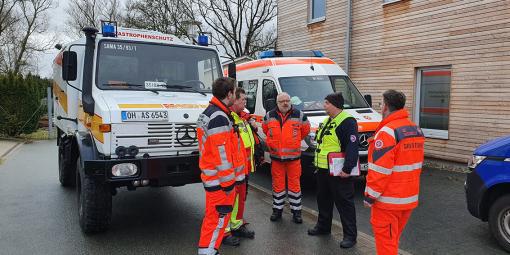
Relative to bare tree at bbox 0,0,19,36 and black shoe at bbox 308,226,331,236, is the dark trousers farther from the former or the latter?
bare tree at bbox 0,0,19,36

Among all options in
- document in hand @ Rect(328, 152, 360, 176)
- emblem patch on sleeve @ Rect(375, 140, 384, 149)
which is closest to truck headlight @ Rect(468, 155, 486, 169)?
document in hand @ Rect(328, 152, 360, 176)

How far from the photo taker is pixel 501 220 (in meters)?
4.56

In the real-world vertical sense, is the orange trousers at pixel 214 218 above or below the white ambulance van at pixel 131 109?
below

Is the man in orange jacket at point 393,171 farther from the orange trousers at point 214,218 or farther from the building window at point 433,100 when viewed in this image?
the building window at point 433,100

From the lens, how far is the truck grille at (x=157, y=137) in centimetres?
473

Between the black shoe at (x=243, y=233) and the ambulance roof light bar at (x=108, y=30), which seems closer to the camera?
the black shoe at (x=243, y=233)

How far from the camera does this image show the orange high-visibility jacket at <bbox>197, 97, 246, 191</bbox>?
149 inches

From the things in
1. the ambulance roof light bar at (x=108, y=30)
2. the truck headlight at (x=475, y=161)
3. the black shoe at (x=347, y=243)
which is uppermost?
the ambulance roof light bar at (x=108, y=30)

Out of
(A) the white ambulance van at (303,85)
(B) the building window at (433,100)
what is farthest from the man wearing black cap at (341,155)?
(B) the building window at (433,100)

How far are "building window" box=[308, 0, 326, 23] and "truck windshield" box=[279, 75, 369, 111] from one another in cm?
573

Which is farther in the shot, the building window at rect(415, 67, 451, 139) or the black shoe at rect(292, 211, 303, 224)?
the building window at rect(415, 67, 451, 139)

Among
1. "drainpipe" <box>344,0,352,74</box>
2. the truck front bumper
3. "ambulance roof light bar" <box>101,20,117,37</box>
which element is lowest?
the truck front bumper

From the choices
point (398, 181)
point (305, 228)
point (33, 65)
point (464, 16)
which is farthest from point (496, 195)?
point (33, 65)

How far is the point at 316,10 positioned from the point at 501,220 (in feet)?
35.2
